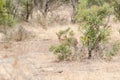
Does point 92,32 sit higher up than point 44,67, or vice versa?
point 92,32

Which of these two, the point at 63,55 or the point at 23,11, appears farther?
the point at 23,11

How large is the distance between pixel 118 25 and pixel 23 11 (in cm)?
538

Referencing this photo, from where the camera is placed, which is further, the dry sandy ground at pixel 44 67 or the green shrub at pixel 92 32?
the green shrub at pixel 92 32

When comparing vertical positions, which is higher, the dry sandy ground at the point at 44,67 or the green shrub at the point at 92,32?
the green shrub at the point at 92,32

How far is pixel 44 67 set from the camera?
11.4 m

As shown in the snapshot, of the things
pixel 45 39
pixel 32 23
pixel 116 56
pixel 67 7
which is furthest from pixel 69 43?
pixel 67 7

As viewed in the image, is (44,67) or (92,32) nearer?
(44,67)

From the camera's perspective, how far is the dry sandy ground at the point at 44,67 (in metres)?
9.70

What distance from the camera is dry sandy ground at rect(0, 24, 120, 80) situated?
9702mm

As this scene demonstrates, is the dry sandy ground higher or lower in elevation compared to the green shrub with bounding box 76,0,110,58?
lower

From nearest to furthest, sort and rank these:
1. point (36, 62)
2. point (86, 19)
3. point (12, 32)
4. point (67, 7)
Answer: point (36, 62) → point (86, 19) → point (12, 32) → point (67, 7)

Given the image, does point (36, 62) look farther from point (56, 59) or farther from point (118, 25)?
point (118, 25)

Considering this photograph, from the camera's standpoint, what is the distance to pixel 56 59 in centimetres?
1259

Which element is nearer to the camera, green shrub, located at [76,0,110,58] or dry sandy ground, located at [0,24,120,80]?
dry sandy ground, located at [0,24,120,80]
